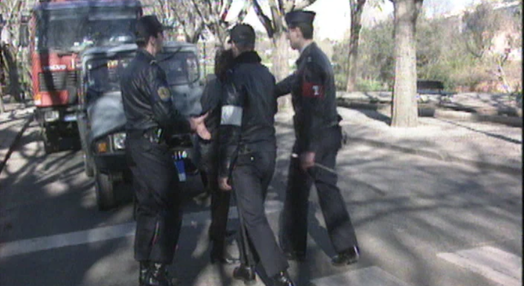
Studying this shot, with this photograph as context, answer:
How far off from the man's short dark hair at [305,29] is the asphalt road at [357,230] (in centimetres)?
195

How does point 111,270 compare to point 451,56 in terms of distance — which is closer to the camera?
point 111,270

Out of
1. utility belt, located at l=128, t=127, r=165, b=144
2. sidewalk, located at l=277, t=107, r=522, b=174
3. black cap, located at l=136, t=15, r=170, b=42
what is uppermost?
black cap, located at l=136, t=15, r=170, b=42

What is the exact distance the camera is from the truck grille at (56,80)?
12.7 meters

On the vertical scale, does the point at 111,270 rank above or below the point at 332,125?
below

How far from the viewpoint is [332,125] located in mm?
4891

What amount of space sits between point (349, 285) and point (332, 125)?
1271 mm

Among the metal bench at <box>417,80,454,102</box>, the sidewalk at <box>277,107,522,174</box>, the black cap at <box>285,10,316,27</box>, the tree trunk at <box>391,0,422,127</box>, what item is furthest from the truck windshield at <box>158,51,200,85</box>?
the metal bench at <box>417,80,454,102</box>

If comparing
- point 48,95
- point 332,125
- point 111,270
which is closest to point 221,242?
point 111,270

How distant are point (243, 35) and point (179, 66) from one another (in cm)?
476

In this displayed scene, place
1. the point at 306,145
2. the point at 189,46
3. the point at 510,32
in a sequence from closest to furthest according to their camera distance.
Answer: the point at 306,145
the point at 189,46
the point at 510,32

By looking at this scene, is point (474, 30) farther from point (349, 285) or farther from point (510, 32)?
point (349, 285)

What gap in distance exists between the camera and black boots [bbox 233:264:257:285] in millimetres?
4797

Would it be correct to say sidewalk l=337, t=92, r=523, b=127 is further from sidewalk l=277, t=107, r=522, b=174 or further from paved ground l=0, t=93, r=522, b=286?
paved ground l=0, t=93, r=522, b=286

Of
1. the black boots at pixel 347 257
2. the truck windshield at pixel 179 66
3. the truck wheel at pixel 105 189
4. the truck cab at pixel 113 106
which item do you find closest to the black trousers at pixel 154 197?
the black boots at pixel 347 257
